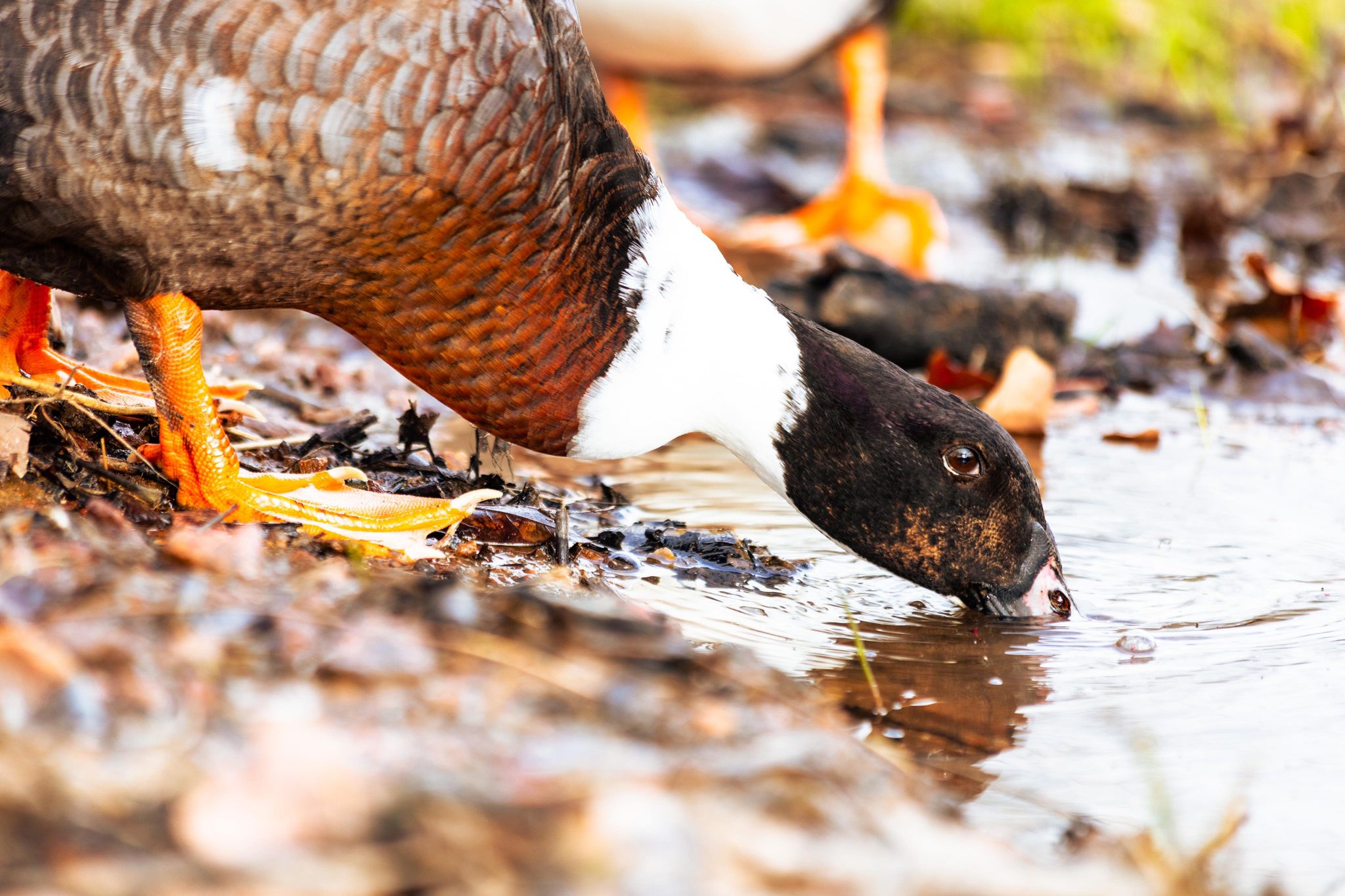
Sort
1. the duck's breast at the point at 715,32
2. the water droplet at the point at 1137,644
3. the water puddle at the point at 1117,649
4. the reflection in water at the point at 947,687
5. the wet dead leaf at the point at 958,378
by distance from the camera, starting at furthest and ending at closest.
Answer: the duck's breast at the point at 715,32 < the wet dead leaf at the point at 958,378 < the water droplet at the point at 1137,644 < the reflection in water at the point at 947,687 < the water puddle at the point at 1117,649

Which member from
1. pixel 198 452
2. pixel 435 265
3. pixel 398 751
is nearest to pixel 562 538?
pixel 435 265

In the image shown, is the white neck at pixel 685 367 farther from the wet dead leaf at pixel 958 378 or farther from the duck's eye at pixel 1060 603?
the wet dead leaf at pixel 958 378

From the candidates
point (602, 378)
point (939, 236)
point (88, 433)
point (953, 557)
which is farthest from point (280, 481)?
point (939, 236)

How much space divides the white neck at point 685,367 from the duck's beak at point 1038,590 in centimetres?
62

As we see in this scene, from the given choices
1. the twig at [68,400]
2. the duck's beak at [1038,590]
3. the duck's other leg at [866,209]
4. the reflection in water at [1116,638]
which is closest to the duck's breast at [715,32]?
the duck's other leg at [866,209]

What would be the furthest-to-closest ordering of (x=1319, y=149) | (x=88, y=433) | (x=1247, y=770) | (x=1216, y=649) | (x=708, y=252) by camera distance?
(x=1319, y=149) → (x=708, y=252) → (x=88, y=433) → (x=1216, y=649) → (x=1247, y=770)

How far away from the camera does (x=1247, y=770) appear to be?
2.64m

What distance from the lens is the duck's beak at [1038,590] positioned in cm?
353

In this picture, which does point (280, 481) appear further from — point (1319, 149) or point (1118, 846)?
point (1319, 149)

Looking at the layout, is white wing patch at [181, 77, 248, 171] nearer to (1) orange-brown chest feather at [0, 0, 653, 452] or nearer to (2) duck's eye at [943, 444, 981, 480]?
Result: (1) orange-brown chest feather at [0, 0, 653, 452]

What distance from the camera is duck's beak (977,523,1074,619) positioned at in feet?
11.6

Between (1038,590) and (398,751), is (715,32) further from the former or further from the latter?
(398,751)

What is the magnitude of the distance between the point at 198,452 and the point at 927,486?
1.73 metres

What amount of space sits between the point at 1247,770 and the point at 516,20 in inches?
86.8
